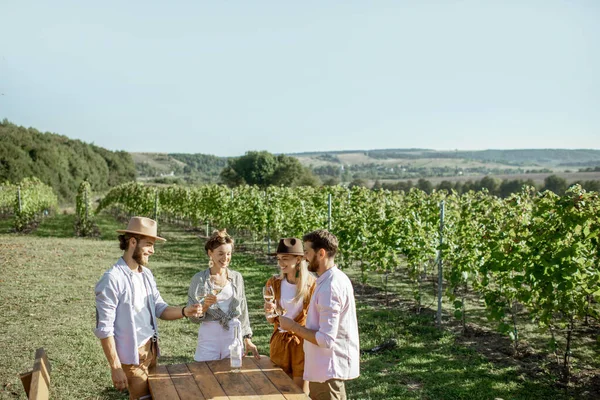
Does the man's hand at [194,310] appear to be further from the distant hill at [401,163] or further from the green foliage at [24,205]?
the distant hill at [401,163]

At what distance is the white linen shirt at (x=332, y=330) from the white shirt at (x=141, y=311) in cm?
109

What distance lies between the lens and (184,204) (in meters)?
23.4

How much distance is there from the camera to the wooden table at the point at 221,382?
2.91 meters

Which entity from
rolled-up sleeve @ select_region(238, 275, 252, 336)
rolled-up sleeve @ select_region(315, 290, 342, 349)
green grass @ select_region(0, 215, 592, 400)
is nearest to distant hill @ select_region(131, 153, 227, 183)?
green grass @ select_region(0, 215, 592, 400)

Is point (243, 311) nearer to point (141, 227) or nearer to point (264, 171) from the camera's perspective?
point (141, 227)

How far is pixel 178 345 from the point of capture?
21.8 ft

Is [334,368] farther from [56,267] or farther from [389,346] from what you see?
[56,267]

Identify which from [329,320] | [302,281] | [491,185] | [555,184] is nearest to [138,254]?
Result: [302,281]

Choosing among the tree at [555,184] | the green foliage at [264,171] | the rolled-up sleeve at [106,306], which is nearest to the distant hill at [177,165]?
the green foliage at [264,171]

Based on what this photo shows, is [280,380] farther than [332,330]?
Yes

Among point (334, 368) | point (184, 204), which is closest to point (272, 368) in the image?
point (334, 368)

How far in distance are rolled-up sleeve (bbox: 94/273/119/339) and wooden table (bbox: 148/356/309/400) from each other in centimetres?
46

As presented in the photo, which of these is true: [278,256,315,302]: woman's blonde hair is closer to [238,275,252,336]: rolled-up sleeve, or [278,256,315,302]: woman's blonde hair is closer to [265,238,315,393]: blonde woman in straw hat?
[265,238,315,393]: blonde woman in straw hat

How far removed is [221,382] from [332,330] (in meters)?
0.79
